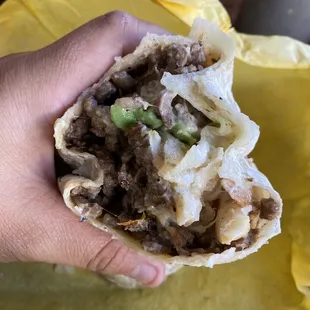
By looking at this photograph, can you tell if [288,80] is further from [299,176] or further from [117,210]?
[117,210]

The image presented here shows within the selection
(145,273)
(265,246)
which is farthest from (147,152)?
(265,246)

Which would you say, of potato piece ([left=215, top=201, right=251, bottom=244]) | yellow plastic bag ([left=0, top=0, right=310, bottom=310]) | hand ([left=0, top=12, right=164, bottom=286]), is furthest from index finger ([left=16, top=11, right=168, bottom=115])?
yellow plastic bag ([left=0, top=0, right=310, bottom=310])

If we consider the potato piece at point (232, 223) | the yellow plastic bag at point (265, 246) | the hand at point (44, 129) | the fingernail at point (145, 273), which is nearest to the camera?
the potato piece at point (232, 223)

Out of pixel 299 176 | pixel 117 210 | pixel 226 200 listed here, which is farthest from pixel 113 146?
pixel 299 176

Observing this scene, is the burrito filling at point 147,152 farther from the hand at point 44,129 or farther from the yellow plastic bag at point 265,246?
the yellow plastic bag at point 265,246

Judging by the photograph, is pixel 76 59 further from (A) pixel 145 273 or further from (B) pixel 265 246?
(B) pixel 265 246

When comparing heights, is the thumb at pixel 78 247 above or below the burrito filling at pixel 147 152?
below

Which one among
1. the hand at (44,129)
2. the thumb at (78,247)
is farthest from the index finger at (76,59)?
the thumb at (78,247)
